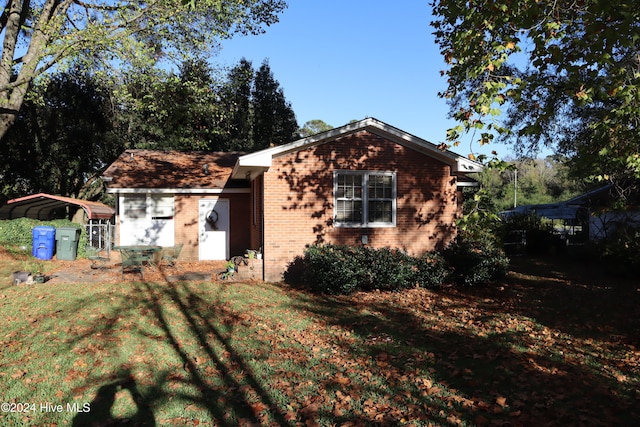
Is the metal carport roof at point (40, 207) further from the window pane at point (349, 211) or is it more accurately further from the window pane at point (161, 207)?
the window pane at point (349, 211)

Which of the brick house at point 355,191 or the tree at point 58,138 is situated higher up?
the tree at point 58,138

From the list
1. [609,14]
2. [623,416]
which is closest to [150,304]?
[623,416]

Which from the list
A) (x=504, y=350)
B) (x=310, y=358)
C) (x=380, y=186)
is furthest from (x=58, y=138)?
(x=504, y=350)

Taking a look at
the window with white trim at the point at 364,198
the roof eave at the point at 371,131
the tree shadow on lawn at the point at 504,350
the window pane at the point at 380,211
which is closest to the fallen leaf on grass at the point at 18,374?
the tree shadow on lawn at the point at 504,350

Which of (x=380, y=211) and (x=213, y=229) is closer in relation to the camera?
(x=380, y=211)

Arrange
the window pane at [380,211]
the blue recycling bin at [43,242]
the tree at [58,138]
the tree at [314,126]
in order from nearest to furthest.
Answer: the window pane at [380,211]
the blue recycling bin at [43,242]
the tree at [58,138]
the tree at [314,126]

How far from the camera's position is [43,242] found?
1543cm

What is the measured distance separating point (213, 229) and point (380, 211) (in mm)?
7028

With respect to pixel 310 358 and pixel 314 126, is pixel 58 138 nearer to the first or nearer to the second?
pixel 310 358

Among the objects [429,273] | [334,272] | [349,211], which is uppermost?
[349,211]

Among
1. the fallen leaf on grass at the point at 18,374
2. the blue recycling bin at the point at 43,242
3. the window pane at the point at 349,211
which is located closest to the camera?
the fallen leaf on grass at the point at 18,374

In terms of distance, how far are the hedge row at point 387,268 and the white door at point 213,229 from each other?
210 inches

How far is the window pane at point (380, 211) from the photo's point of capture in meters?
12.3

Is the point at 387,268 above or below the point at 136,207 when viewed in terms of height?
below
